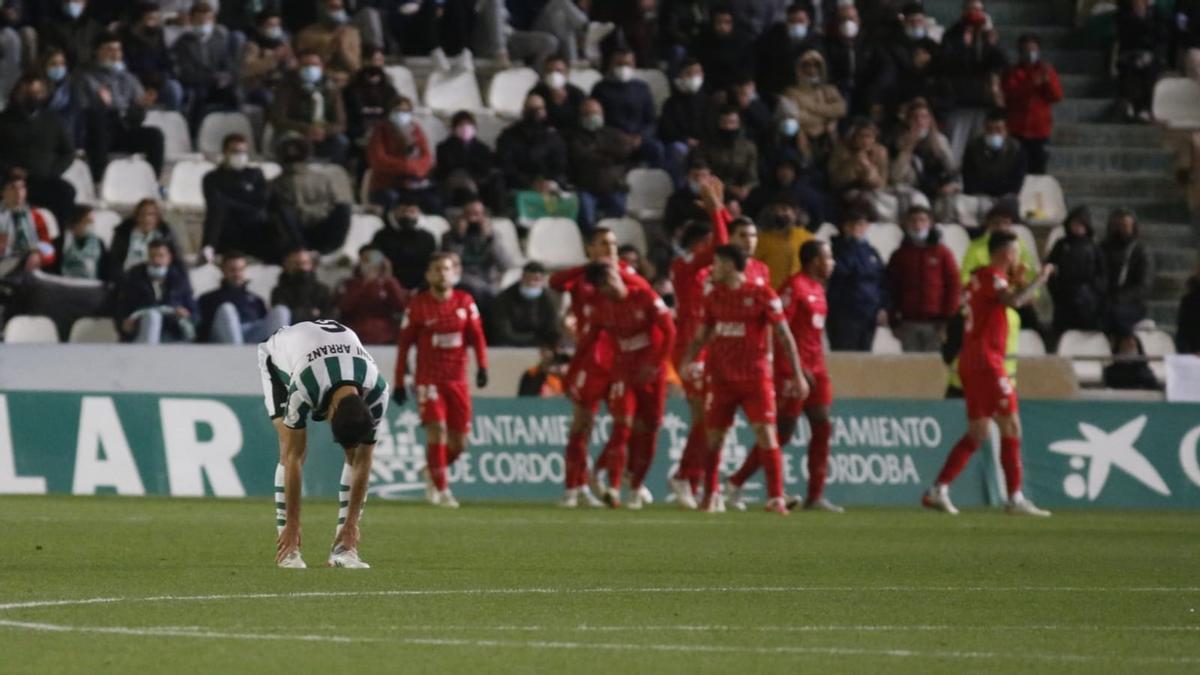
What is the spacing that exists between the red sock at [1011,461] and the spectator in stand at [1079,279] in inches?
241

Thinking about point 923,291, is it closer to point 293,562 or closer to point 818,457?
point 818,457

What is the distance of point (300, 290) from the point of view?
24.2 meters

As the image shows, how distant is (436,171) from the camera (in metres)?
27.2

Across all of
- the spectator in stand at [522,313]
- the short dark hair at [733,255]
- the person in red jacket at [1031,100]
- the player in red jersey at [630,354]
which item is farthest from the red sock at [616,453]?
the person in red jacket at [1031,100]

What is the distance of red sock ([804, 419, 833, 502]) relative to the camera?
69.8 ft

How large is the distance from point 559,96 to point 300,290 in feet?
16.4

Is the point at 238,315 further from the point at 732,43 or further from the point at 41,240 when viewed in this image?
the point at 732,43

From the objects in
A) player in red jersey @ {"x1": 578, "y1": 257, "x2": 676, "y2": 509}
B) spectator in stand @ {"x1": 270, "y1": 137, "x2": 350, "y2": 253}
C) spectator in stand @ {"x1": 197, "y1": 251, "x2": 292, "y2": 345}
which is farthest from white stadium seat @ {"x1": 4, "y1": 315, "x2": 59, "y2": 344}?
player in red jersey @ {"x1": 578, "y1": 257, "x2": 676, "y2": 509}

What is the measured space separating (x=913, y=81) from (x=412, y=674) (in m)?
23.0

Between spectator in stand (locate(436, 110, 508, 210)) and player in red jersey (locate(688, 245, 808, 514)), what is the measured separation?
717cm

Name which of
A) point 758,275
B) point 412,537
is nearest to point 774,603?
point 412,537

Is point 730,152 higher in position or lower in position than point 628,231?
higher

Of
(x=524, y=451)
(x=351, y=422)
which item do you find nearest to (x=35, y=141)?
(x=524, y=451)

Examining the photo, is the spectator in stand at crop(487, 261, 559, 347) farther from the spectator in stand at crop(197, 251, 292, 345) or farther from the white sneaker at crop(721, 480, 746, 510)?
the white sneaker at crop(721, 480, 746, 510)
